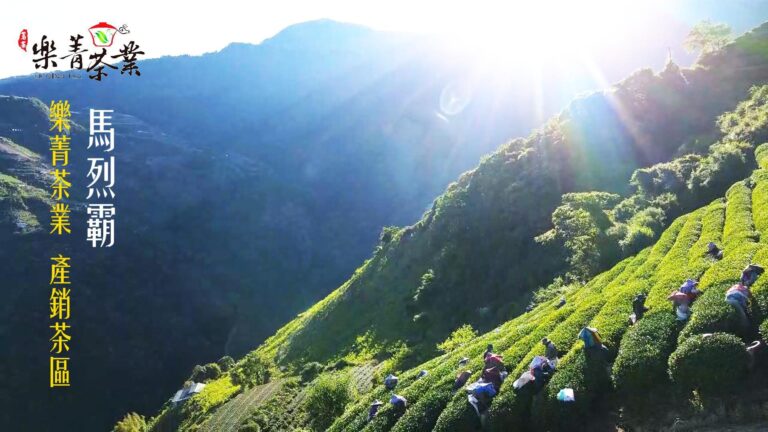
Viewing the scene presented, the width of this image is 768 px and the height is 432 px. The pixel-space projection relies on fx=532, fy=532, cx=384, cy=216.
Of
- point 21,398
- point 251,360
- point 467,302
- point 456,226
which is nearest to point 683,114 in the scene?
point 456,226

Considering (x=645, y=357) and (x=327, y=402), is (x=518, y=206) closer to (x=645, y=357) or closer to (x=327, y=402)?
(x=327, y=402)

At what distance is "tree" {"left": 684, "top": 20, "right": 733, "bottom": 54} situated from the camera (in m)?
97.5

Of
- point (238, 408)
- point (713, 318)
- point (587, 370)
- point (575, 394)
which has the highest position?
point (713, 318)

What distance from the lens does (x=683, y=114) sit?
7769cm

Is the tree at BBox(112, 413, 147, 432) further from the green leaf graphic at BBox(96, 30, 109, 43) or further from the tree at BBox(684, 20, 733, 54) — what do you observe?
the tree at BBox(684, 20, 733, 54)

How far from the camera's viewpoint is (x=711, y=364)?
19750 millimetres

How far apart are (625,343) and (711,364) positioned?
14.7 feet

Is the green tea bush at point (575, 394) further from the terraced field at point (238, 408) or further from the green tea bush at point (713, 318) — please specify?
the terraced field at point (238, 408)

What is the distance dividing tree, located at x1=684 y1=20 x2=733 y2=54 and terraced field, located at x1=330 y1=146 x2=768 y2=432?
240 ft

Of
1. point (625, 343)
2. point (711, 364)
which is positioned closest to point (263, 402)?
point (625, 343)

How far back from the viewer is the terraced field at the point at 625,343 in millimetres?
21750

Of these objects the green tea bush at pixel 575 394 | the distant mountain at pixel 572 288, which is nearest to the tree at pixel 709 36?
the distant mountain at pixel 572 288

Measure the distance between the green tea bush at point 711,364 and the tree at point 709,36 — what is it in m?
95.1

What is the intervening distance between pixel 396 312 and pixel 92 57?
156ft
